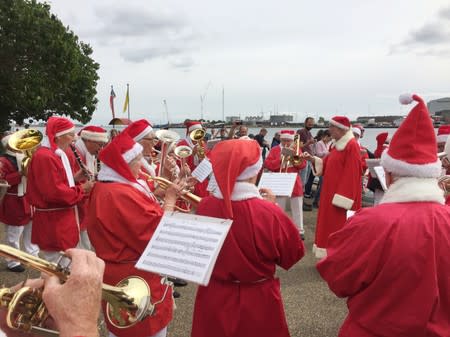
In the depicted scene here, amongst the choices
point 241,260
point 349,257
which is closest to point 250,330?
point 241,260

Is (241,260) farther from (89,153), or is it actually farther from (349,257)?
(89,153)

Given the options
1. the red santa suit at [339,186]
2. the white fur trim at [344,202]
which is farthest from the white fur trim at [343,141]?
the white fur trim at [344,202]

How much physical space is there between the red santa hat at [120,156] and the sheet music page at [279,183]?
202 cm

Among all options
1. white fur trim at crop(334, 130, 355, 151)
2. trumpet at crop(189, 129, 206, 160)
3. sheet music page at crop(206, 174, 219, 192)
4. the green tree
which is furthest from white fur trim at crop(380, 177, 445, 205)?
the green tree

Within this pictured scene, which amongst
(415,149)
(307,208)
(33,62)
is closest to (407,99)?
(415,149)

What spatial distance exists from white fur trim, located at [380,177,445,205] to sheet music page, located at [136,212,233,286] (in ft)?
3.05

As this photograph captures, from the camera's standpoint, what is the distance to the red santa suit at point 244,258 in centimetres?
286

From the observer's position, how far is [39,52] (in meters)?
20.9

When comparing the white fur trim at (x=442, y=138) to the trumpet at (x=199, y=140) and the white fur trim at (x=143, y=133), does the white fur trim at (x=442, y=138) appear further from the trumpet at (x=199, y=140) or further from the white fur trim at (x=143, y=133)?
the trumpet at (x=199, y=140)

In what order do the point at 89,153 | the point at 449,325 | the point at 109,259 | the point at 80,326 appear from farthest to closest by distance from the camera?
the point at 89,153 → the point at 109,259 → the point at 449,325 → the point at 80,326

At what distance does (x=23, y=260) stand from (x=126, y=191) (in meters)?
1.90

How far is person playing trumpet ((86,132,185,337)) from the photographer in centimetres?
324

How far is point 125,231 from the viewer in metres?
3.26

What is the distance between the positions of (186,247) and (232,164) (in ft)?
2.75
